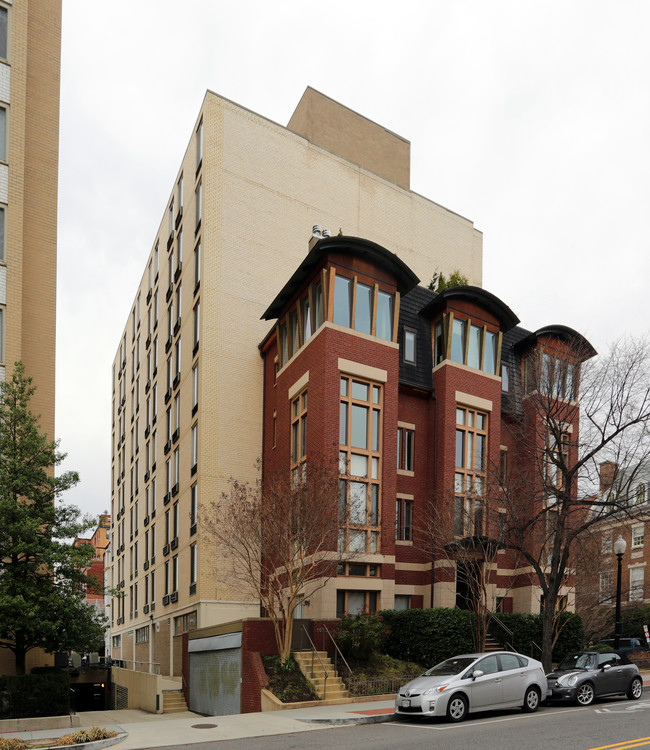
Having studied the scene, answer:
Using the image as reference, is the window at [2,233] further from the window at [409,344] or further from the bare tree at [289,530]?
the window at [409,344]

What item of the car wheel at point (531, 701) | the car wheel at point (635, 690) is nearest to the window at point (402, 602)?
the car wheel at point (635, 690)

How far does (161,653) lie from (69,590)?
23.1m

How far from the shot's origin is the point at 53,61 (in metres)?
30.5

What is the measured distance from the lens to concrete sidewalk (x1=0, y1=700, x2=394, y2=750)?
1634 cm

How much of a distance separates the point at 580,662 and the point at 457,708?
4842mm

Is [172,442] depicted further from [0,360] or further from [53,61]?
[53,61]

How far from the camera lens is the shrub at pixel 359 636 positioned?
79.5ft

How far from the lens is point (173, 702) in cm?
3103

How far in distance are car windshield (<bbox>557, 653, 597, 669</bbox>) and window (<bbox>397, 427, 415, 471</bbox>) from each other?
12.5 meters

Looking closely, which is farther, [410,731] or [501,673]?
[501,673]

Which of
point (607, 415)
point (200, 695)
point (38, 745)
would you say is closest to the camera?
point (38, 745)

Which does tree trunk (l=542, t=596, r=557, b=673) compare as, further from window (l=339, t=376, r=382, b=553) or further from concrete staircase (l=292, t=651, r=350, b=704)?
concrete staircase (l=292, t=651, r=350, b=704)

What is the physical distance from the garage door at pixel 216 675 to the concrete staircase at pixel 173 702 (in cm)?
101

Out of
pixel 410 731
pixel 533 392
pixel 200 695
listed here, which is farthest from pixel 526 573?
pixel 410 731
